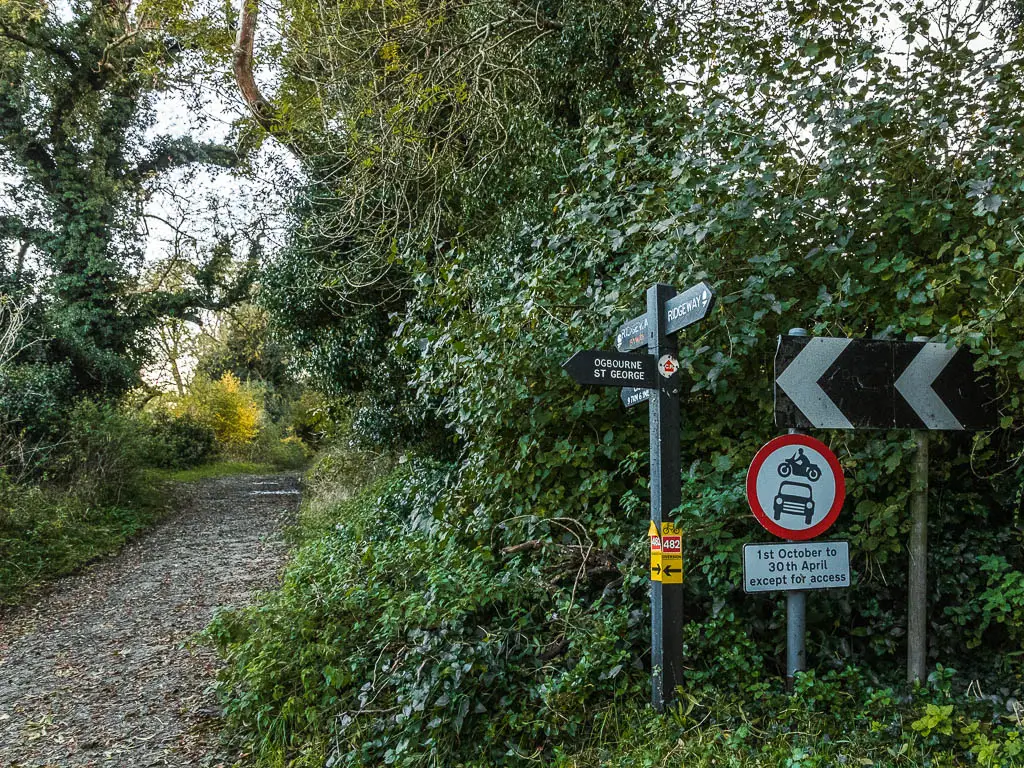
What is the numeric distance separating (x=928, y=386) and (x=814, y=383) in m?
0.60

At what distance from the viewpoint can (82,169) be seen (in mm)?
16062

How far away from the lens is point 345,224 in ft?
29.5

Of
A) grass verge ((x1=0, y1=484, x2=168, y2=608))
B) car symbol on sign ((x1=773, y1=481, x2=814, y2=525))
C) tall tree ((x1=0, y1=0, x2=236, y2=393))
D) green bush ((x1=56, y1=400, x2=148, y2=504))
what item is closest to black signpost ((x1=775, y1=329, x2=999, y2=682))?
car symbol on sign ((x1=773, y1=481, x2=814, y2=525))

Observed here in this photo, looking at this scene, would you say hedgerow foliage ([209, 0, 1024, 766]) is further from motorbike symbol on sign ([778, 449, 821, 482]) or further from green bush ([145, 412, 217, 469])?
green bush ([145, 412, 217, 469])

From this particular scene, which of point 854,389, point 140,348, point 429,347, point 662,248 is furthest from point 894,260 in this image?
point 140,348

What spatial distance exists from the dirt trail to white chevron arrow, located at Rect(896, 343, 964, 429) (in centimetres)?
430

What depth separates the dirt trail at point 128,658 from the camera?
4.38 m

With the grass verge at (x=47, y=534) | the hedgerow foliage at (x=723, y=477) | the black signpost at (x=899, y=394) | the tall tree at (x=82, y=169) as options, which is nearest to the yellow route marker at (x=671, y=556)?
the hedgerow foliage at (x=723, y=477)

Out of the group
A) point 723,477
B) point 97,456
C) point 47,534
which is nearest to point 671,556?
point 723,477

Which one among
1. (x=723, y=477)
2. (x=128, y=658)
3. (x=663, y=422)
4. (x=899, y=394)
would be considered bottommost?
(x=128, y=658)

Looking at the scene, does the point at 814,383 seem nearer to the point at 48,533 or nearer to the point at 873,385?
the point at 873,385

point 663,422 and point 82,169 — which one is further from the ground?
point 82,169

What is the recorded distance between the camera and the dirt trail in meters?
4.38

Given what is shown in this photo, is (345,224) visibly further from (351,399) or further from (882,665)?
(882,665)
